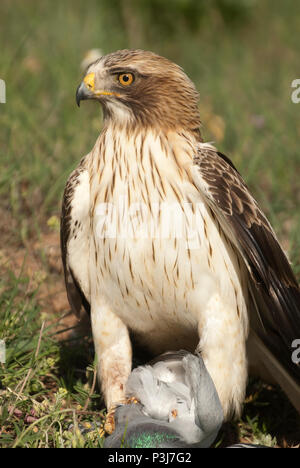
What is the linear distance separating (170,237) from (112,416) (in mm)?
893

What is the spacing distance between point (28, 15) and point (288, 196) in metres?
3.99

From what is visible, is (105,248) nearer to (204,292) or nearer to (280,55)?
(204,292)

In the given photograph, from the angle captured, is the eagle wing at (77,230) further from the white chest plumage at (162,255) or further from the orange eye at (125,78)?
the orange eye at (125,78)

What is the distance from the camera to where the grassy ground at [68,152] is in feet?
12.4

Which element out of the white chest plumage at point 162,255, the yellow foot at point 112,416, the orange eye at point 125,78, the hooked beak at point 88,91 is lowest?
the yellow foot at point 112,416

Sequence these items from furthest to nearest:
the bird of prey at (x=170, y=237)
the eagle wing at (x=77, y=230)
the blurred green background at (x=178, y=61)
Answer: the blurred green background at (x=178, y=61), the eagle wing at (x=77, y=230), the bird of prey at (x=170, y=237)

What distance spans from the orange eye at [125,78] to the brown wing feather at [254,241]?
476 millimetres

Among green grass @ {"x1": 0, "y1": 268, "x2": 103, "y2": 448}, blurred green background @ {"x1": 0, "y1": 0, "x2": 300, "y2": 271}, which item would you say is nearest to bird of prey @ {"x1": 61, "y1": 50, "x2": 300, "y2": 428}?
green grass @ {"x1": 0, "y1": 268, "x2": 103, "y2": 448}

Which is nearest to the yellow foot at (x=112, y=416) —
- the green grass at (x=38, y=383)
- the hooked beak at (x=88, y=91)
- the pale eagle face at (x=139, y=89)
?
the green grass at (x=38, y=383)

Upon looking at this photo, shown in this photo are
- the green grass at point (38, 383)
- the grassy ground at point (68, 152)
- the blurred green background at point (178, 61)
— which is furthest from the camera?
the blurred green background at point (178, 61)

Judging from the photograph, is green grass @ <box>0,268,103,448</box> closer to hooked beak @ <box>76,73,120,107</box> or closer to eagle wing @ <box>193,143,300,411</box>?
eagle wing @ <box>193,143,300,411</box>

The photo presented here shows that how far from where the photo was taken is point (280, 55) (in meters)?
8.35

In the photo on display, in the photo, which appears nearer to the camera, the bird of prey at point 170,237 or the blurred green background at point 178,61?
the bird of prey at point 170,237

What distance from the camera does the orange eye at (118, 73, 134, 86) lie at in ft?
11.3
